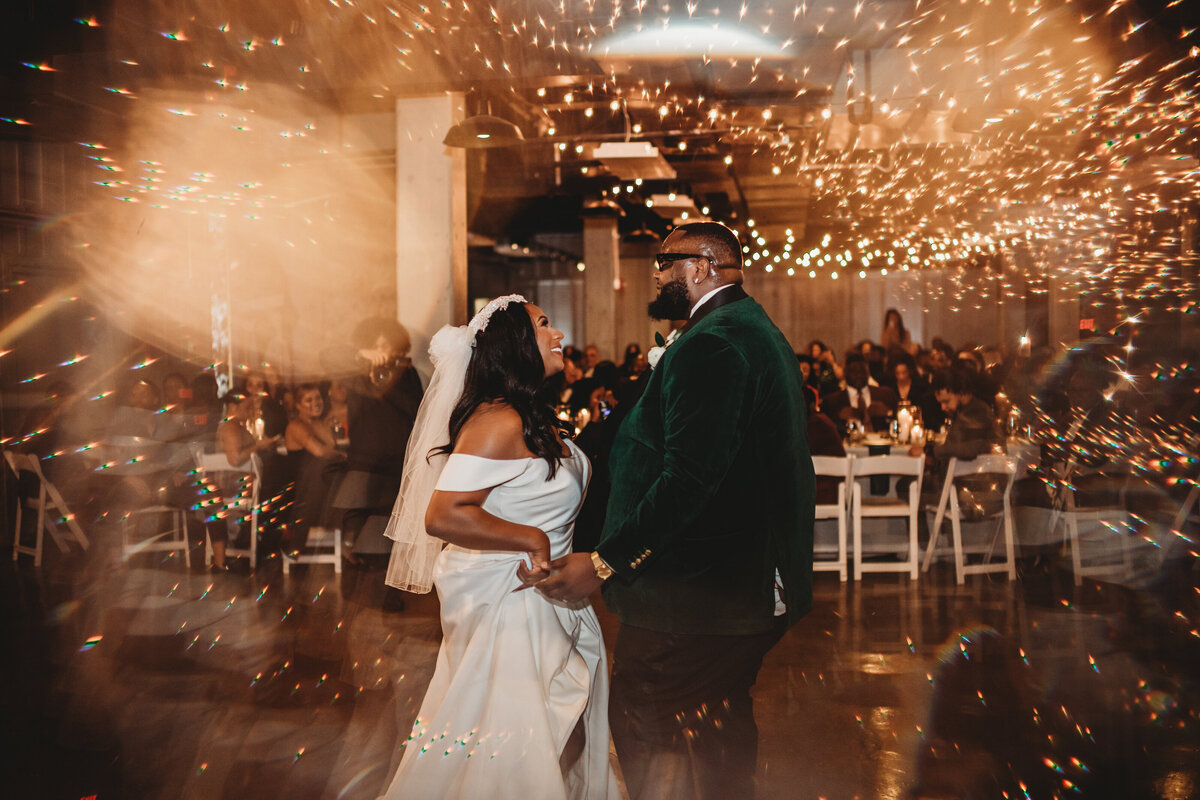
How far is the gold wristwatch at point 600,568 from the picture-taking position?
1.81 m

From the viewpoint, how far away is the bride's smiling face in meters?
2.08

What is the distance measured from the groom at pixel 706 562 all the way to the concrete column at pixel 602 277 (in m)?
11.3

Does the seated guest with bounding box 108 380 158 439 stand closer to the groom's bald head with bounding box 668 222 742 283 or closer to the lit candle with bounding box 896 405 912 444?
the groom's bald head with bounding box 668 222 742 283

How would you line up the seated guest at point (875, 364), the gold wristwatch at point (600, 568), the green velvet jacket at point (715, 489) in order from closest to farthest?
the green velvet jacket at point (715, 489), the gold wristwatch at point (600, 568), the seated guest at point (875, 364)

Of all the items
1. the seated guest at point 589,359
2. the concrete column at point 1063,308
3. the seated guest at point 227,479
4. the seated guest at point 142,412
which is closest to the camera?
the seated guest at point 227,479

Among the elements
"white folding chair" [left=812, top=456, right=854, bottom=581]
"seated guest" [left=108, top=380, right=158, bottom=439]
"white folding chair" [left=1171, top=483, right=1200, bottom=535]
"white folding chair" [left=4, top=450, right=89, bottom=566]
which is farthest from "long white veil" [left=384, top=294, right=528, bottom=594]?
"white folding chair" [left=1171, top=483, right=1200, bottom=535]

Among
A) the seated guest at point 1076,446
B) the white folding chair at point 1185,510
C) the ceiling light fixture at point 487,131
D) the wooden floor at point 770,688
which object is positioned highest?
the ceiling light fixture at point 487,131

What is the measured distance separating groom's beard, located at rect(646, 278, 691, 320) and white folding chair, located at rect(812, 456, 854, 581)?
3096 millimetres

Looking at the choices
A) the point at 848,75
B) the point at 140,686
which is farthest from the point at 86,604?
the point at 848,75

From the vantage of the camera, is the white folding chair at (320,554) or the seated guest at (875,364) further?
the seated guest at (875,364)

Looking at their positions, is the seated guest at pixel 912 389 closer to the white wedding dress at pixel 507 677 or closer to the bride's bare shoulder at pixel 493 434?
the white wedding dress at pixel 507 677

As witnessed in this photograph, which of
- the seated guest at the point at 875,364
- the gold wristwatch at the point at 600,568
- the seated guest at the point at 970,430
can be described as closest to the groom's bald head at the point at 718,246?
the gold wristwatch at the point at 600,568

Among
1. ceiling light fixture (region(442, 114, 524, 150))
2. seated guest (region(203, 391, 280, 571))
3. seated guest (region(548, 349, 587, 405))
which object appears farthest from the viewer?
seated guest (region(548, 349, 587, 405))

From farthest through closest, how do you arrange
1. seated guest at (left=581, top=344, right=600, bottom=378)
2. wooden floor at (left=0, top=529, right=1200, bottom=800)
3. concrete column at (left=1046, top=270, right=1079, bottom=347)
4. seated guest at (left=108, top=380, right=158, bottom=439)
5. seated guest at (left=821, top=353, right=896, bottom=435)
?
concrete column at (left=1046, top=270, right=1079, bottom=347) → seated guest at (left=581, top=344, right=600, bottom=378) → seated guest at (left=821, top=353, right=896, bottom=435) → seated guest at (left=108, top=380, right=158, bottom=439) → wooden floor at (left=0, top=529, right=1200, bottom=800)
